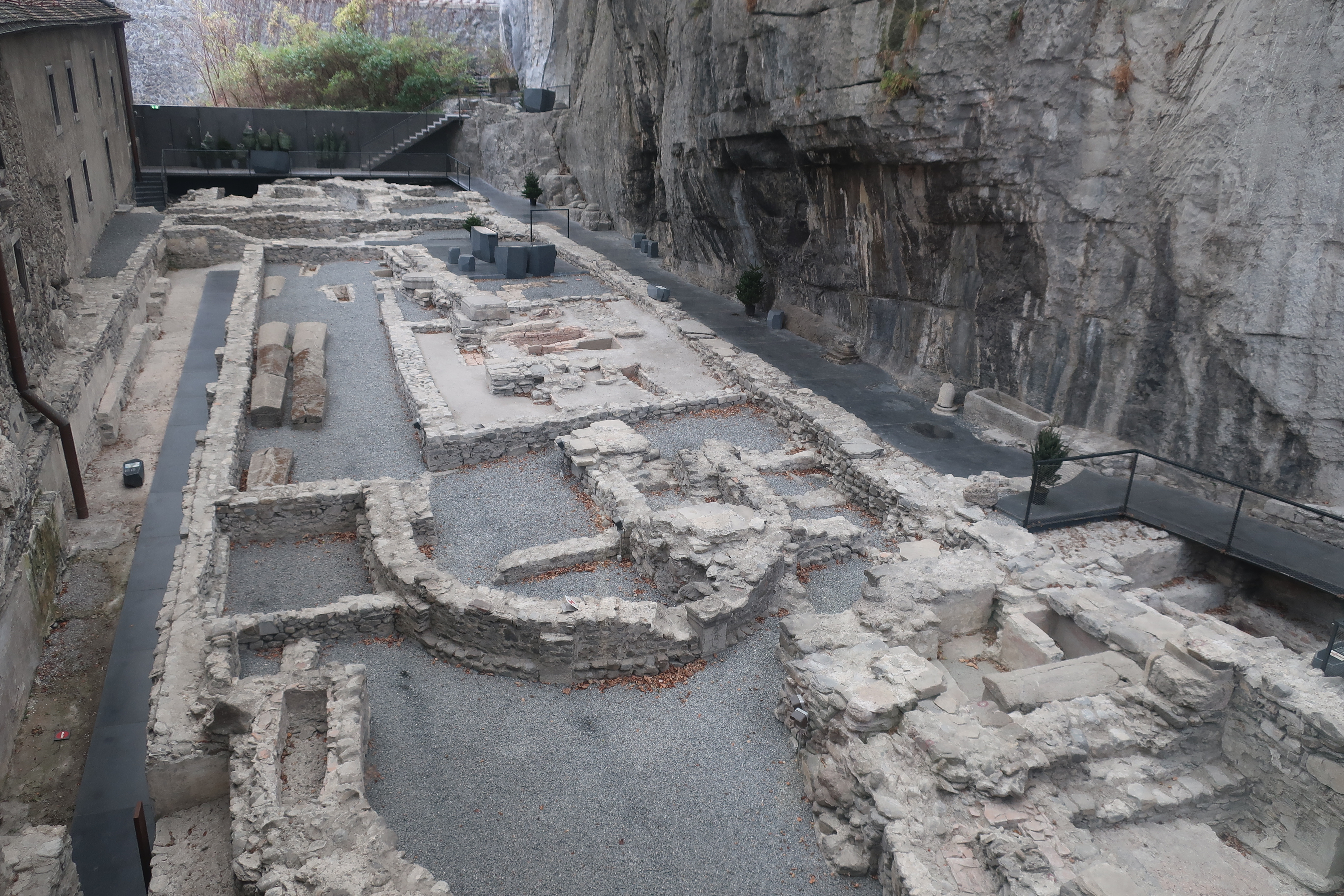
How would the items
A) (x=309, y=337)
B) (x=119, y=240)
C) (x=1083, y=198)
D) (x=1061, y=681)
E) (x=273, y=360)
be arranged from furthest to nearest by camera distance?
1. (x=119, y=240)
2. (x=309, y=337)
3. (x=273, y=360)
4. (x=1083, y=198)
5. (x=1061, y=681)

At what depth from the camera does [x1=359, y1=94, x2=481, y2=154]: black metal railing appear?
41.9m

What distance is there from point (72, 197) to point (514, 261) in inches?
411

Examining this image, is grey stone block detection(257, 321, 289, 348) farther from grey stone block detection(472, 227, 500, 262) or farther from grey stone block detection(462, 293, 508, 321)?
grey stone block detection(472, 227, 500, 262)

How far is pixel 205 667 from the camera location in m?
7.66

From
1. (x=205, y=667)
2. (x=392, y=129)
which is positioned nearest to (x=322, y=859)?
(x=205, y=667)

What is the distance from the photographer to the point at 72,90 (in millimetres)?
22406

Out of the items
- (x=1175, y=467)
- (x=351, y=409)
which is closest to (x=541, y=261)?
(x=351, y=409)

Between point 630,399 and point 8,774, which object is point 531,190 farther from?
point 8,774

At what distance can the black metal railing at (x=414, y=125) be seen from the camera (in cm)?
4191

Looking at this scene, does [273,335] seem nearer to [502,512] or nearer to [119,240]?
[502,512]

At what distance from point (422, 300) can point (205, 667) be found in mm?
14777

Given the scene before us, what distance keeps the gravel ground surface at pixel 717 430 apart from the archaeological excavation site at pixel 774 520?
0.09 meters

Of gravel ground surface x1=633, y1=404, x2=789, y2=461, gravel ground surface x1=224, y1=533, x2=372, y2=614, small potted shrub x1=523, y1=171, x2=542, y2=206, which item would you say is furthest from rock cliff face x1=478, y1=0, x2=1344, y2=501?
small potted shrub x1=523, y1=171, x2=542, y2=206

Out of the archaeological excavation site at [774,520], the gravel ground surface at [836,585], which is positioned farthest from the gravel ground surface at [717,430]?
the gravel ground surface at [836,585]
